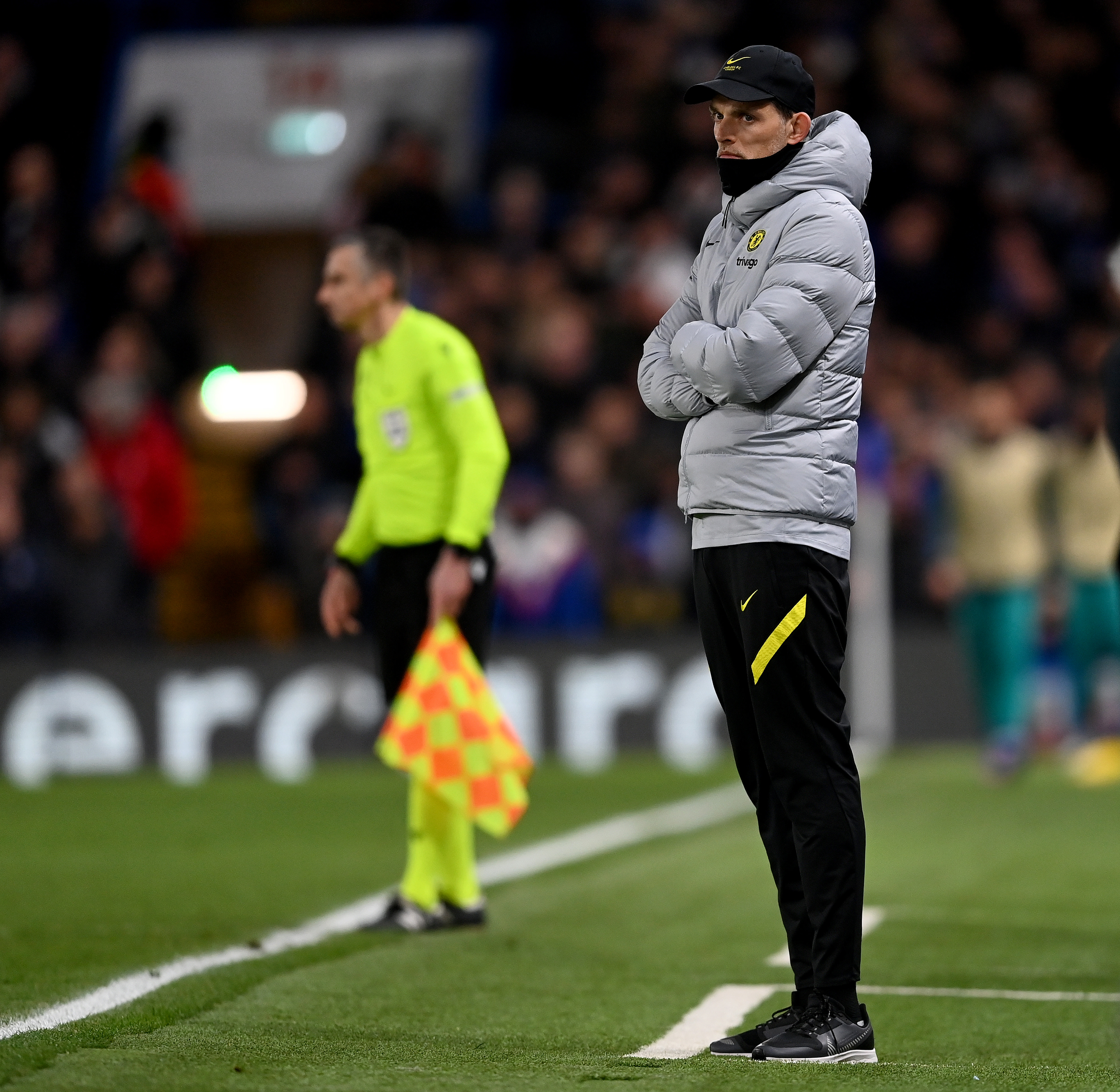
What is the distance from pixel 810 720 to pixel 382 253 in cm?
305

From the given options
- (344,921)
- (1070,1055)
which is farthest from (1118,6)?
(1070,1055)

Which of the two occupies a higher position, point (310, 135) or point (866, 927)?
point (310, 135)

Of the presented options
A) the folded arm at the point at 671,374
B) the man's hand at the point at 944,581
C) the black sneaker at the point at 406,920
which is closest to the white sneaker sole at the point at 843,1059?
the folded arm at the point at 671,374

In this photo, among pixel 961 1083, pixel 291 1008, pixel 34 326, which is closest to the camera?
pixel 961 1083

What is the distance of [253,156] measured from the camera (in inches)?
745

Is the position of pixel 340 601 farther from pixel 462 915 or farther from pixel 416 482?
pixel 462 915

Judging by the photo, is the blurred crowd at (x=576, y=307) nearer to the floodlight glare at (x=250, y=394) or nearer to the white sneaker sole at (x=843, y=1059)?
the floodlight glare at (x=250, y=394)

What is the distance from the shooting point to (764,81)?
14.7 ft

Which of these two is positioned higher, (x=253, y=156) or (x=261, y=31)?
(x=261, y=31)

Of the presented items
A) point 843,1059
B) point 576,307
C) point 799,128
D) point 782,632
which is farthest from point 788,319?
point 576,307

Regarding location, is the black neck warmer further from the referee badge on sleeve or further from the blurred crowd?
the blurred crowd

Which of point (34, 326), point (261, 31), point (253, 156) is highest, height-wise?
point (261, 31)

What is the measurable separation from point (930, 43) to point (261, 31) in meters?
6.22

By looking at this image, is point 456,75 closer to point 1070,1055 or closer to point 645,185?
point 645,185
